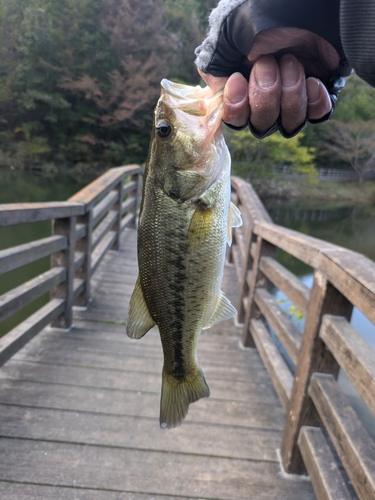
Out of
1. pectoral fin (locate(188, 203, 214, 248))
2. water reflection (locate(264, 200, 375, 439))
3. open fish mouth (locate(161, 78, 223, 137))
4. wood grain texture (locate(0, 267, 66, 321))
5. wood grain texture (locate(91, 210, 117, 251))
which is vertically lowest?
water reflection (locate(264, 200, 375, 439))

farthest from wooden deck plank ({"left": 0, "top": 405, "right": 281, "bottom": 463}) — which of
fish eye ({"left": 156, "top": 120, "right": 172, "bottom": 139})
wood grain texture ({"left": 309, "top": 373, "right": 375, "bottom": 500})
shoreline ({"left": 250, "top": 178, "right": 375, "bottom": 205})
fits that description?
shoreline ({"left": 250, "top": 178, "right": 375, "bottom": 205})

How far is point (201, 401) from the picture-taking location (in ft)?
7.32

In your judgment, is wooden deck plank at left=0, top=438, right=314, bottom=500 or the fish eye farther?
wooden deck plank at left=0, top=438, right=314, bottom=500

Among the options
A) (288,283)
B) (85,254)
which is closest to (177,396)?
(288,283)

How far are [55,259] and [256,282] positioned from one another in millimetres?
1458

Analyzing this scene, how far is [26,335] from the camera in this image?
2.37 meters

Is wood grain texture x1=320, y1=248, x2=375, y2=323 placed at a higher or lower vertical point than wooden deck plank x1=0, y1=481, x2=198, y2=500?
higher

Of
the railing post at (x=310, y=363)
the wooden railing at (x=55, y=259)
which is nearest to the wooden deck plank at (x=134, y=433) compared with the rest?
the railing post at (x=310, y=363)

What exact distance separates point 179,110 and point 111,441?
1582mm

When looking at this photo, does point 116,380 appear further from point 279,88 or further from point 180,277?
point 279,88

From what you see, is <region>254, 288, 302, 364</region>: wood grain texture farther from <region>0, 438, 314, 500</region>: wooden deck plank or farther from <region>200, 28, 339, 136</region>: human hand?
<region>200, 28, 339, 136</region>: human hand

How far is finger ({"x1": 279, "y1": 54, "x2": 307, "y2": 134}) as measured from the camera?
0.87 metres

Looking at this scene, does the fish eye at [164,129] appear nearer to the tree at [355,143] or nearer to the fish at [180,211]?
the fish at [180,211]

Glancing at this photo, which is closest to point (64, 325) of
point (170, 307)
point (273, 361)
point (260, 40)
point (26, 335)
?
point (26, 335)
